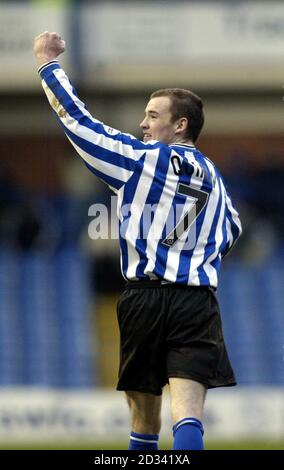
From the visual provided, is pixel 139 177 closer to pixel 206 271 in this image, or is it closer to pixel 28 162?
pixel 206 271

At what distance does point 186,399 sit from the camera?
5434 mm

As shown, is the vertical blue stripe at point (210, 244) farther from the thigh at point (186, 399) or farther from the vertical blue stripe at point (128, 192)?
the thigh at point (186, 399)

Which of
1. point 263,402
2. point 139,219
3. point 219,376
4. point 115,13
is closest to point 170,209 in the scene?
point 139,219

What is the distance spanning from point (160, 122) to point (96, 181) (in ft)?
36.1

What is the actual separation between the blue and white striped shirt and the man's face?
10 centimetres

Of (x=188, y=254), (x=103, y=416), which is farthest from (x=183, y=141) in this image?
(x=103, y=416)

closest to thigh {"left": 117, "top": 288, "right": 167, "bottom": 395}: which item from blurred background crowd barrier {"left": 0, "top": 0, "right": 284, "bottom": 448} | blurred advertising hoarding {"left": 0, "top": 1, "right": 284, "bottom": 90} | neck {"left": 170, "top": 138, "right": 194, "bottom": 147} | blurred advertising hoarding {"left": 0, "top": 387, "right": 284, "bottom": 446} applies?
neck {"left": 170, "top": 138, "right": 194, "bottom": 147}

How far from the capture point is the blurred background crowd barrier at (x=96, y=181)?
14.8 metres

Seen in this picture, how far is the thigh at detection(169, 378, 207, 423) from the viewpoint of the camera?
541 cm

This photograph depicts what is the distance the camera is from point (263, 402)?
1326cm

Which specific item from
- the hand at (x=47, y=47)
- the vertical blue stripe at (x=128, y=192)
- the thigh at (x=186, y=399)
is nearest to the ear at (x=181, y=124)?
the vertical blue stripe at (x=128, y=192)

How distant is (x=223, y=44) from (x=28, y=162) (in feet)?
12.3

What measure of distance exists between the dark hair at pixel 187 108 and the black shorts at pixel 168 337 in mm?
769

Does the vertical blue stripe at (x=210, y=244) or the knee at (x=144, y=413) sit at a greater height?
the vertical blue stripe at (x=210, y=244)
